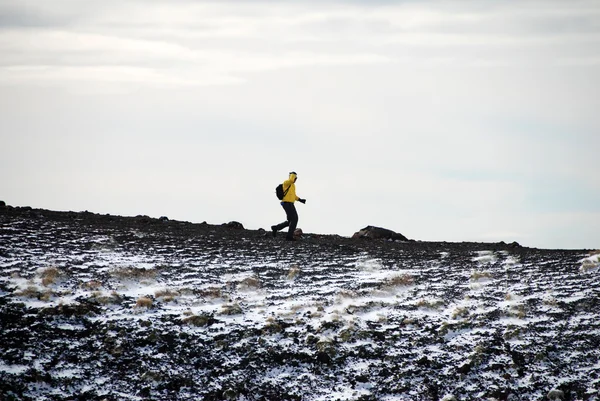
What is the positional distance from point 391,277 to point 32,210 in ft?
61.2

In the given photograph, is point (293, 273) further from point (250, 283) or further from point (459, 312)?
point (459, 312)

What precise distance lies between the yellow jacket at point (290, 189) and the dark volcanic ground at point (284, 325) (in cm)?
447

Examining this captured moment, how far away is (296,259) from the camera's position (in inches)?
900

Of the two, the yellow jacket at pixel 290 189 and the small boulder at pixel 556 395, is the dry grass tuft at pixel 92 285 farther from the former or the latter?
the small boulder at pixel 556 395

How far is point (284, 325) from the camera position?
1593cm

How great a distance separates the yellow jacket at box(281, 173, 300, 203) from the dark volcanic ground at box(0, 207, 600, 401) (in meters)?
4.47

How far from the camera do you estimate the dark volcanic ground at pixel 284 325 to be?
43.5 feet

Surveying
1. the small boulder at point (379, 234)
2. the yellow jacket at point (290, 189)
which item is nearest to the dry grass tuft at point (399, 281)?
the yellow jacket at point (290, 189)

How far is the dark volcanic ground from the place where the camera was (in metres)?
13.3

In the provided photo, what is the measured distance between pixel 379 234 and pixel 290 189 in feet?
20.8

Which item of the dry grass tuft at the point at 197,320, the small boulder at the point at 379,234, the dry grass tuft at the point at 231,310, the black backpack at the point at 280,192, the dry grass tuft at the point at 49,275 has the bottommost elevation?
the dry grass tuft at the point at 197,320

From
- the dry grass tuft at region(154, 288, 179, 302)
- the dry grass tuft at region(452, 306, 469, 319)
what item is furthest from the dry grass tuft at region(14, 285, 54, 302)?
the dry grass tuft at region(452, 306, 469, 319)

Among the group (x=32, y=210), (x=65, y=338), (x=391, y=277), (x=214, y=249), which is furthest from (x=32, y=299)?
(x=32, y=210)

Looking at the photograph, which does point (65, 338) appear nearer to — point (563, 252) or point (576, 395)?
point (576, 395)
